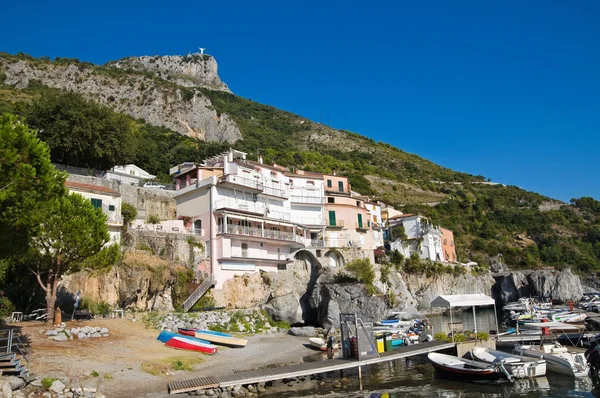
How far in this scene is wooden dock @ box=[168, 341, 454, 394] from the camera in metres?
19.3

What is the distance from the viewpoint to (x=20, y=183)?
16797 mm

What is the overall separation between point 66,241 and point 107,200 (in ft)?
41.6

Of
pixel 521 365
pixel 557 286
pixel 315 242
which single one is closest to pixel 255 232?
pixel 315 242

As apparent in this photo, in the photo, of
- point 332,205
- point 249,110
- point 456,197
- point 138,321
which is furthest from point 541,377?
point 249,110

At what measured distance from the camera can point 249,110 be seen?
490ft

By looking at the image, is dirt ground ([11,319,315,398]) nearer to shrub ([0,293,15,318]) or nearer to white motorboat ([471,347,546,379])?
shrub ([0,293,15,318])

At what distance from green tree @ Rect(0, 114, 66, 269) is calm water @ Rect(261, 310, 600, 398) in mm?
12606

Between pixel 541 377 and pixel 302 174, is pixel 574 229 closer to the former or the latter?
pixel 302 174

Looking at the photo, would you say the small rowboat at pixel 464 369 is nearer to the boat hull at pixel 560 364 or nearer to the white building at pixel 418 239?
the boat hull at pixel 560 364

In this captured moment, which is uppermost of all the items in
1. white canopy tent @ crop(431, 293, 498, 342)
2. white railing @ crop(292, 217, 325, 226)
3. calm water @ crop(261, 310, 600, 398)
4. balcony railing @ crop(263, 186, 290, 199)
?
balcony railing @ crop(263, 186, 290, 199)

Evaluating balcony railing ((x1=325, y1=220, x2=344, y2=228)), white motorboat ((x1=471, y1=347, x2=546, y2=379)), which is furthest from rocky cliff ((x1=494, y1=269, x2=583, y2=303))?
white motorboat ((x1=471, y1=347, x2=546, y2=379))

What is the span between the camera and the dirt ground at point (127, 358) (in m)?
18.8

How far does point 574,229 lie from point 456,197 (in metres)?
27.5

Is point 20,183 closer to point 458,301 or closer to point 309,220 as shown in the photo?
point 458,301
